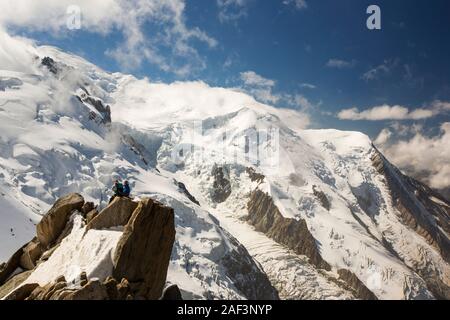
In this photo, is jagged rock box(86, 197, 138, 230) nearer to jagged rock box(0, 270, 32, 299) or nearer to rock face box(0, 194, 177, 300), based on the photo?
rock face box(0, 194, 177, 300)

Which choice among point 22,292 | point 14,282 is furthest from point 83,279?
point 14,282

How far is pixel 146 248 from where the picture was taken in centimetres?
3662

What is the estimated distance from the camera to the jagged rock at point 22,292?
32875mm

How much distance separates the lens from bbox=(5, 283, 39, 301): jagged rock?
1294 inches

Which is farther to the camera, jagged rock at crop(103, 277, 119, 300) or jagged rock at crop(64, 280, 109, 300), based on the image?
jagged rock at crop(103, 277, 119, 300)

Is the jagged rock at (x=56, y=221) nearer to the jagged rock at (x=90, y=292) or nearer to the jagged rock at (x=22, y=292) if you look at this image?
the jagged rock at (x=22, y=292)

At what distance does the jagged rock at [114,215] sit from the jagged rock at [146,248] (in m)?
1.57

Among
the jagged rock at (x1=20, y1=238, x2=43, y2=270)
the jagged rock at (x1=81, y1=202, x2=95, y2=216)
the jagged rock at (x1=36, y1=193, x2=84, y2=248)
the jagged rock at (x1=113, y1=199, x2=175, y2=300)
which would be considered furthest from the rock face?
the jagged rock at (x1=36, y1=193, x2=84, y2=248)

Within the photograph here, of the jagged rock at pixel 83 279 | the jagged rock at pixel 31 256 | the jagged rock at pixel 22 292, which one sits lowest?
the jagged rock at pixel 22 292

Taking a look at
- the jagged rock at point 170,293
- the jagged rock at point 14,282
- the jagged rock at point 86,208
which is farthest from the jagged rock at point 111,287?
the jagged rock at point 86,208

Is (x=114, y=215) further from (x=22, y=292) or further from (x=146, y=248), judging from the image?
(x=22, y=292)

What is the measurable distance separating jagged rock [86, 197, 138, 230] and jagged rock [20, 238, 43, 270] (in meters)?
9.57

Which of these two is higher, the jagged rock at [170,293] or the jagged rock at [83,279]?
the jagged rock at [83,279]
